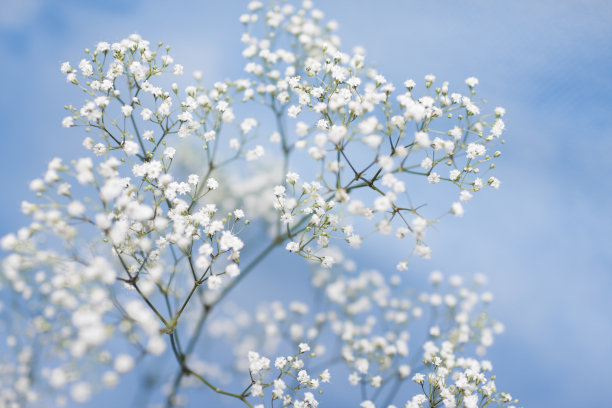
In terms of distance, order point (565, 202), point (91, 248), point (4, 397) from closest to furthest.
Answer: point (91, 248), point (4, 397), point (565, 202)

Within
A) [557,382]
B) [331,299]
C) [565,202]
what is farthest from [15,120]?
[557,382]

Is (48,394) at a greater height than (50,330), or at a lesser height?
lesser

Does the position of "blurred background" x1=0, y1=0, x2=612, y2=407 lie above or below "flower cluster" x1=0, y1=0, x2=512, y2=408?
above

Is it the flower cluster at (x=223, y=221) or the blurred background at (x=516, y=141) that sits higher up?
the blurred background at (x=516, y=141)

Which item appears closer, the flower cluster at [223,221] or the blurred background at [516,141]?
the flower cluster at [223,221]

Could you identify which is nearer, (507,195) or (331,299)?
(331,299)

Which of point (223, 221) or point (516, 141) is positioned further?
point (516, 141)

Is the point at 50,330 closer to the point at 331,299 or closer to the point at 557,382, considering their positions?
the point at 331,299

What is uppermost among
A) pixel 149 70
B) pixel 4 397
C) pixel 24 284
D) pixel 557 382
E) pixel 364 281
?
pixel 557 382

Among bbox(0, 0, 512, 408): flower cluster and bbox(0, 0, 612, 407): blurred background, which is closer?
bbox(0, 0, 512, 408): flower cluster

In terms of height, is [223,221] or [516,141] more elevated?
[516,141]

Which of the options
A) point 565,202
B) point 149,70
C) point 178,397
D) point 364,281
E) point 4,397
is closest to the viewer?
point 4,397
